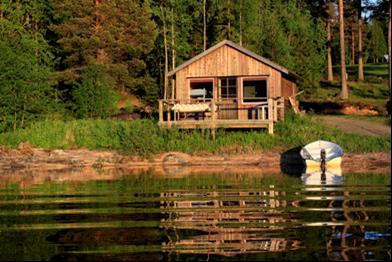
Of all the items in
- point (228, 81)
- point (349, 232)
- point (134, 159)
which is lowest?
point (349, 232)

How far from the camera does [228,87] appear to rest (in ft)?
→ 126

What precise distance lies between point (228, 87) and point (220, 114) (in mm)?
1619

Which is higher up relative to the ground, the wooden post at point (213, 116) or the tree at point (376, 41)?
the tree at point (376, 41)

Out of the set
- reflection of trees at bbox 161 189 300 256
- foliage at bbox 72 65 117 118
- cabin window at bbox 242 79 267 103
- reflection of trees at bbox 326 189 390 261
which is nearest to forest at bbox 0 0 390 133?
foliage at bbox 72 65 117 118

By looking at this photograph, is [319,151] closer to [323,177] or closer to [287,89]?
[323,177]

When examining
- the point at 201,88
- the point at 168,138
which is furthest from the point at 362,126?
the point at 168,138

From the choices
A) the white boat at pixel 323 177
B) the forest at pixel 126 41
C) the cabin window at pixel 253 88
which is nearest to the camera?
the white boat at pixel 323 177

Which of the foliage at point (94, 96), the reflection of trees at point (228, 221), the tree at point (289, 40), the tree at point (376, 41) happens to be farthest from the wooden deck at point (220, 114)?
the tree at point (376, 41)

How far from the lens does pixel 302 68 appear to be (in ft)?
187

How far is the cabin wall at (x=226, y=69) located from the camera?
1485 inches

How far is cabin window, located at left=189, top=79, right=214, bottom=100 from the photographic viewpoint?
3838 centimetres

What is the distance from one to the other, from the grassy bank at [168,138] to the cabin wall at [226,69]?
329 cm

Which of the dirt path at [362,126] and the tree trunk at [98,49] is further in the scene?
the tree trunk at [98,49]

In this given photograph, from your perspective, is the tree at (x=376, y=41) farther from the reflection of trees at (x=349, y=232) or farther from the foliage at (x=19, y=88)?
the reflection of trees at (x=349, y=232)
